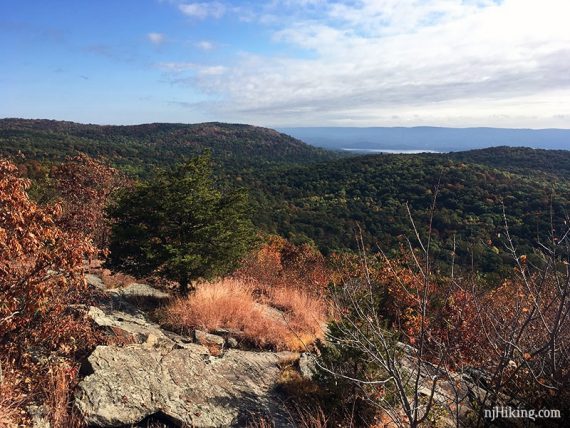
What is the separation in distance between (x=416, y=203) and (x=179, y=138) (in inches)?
3627

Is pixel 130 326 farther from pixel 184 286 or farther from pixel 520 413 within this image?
pixel 520 413

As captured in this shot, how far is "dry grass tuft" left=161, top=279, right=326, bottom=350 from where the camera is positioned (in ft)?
20.4

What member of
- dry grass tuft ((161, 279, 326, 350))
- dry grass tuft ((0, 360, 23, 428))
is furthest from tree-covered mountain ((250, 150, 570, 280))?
dry grass tuft ((0, 360, 23, 428))

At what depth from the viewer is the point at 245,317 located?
666 cm

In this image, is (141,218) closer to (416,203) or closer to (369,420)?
(369,420)

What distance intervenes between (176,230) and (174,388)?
386 cm

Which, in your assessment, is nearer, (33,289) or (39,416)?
(39,416)

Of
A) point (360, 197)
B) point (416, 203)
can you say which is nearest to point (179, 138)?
point (360, 197)

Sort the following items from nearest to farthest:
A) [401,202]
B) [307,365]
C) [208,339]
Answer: [307,365], [208,339], [401,202]

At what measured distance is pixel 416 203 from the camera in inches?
1745

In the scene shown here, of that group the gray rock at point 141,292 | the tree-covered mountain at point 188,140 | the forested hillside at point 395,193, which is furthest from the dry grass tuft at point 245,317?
the tree-covered mountain at point 188,140

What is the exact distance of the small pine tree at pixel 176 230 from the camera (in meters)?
7.31

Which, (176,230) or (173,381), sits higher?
(176,230)

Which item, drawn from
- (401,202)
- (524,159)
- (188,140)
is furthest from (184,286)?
(188,140)
